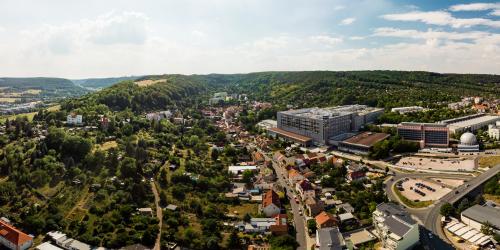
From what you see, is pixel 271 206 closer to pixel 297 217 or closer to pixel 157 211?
pixel 297 217

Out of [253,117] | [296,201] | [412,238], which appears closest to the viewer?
[412,238]

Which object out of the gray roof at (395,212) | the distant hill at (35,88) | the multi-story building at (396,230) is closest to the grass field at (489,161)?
the gray roof at (395,212)

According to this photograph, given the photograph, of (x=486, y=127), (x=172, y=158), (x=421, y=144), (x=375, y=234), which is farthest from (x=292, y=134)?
(x=375, y=234)

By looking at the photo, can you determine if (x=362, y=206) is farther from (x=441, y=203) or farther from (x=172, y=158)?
(x=172, y=158)

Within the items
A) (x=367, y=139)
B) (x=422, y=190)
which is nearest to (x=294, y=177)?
(x=422, y=190)

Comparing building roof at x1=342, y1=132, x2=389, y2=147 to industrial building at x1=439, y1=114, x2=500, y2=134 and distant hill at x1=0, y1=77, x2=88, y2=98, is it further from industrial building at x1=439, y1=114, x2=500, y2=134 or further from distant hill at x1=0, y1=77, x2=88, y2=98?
distant hill at x1=0, y1=77, x2=88, y2=98

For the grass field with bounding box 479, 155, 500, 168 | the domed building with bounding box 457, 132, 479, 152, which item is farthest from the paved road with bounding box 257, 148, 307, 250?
the domed building with bounding box 457, 132, 479, 152
